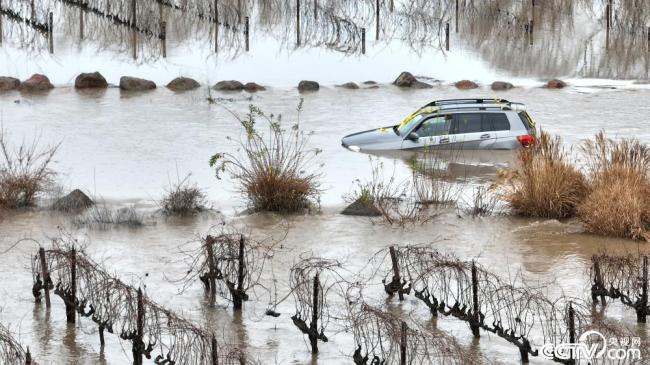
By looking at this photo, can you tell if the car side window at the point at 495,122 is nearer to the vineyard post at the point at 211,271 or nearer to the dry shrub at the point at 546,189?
the dry shrub at the point at 546,189

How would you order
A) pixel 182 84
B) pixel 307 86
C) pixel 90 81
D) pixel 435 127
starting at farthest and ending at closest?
1. pixel 307 86
2. pixel 182 84
3. pixel 90 81
4. pixel 435 127

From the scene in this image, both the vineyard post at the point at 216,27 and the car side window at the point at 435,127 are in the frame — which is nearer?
the car side window at the point at 435,127

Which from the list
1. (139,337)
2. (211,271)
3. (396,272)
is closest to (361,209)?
(396,272)

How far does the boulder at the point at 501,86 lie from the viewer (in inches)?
1379

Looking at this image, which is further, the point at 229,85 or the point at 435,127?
the point at 229,85

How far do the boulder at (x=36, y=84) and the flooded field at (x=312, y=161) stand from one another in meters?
0.31

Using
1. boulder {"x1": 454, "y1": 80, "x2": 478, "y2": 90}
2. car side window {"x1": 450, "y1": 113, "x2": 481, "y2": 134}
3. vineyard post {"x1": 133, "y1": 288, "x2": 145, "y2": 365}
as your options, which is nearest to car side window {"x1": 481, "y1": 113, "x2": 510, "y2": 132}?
car side window {"x1": 450, "y1": 113, "x2": 481, "y2": 134}

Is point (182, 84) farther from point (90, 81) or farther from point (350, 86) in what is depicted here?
point (350, 86)

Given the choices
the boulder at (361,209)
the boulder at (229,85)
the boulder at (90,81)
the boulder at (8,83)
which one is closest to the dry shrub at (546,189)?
the boulder at (361,209)

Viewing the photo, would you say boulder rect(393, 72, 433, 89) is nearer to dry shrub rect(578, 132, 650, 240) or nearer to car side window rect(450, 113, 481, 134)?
car side window rect(450, 113, 481, 134)

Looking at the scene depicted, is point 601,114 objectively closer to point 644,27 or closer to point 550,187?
point 550,187

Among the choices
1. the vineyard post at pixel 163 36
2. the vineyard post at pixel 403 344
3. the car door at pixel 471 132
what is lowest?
the vineyard post at pixel 403 344
